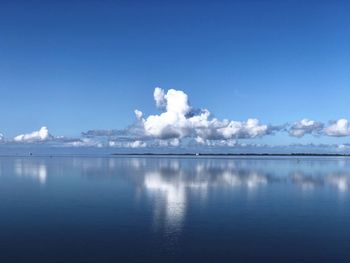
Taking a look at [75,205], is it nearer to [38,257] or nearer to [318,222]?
[38,257]

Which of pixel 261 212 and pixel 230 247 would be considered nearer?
pixel 230 247

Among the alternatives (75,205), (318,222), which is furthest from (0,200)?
(318,222)

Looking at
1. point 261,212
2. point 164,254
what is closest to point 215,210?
point 261,212

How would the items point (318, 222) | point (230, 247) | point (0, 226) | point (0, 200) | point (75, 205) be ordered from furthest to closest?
point (0, 200)
point (75, 205)
point (318, 222)
point (0, 226)
point (230, 247)

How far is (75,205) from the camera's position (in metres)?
38.8

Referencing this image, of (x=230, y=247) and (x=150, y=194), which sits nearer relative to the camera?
(x=230, y=247)

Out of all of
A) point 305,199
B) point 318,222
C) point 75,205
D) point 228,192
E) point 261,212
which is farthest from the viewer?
point 228,192

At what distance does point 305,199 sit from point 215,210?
13.7m

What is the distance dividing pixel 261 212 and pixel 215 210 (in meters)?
3.98

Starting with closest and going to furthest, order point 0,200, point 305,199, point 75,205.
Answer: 1. point 75,205
2. point 0,200
3. point 305,199

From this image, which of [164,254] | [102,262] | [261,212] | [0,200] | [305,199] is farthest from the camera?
[305,199]

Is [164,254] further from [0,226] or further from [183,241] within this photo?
[0,226]

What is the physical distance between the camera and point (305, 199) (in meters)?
44.5

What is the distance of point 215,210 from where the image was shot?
A: 36.0 metres
